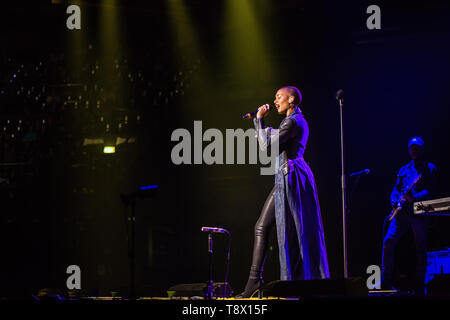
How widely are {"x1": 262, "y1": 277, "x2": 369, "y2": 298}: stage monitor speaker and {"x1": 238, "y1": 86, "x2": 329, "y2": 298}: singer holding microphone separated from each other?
80 cm

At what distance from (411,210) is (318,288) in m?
3.02

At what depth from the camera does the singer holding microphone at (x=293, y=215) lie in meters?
5.93

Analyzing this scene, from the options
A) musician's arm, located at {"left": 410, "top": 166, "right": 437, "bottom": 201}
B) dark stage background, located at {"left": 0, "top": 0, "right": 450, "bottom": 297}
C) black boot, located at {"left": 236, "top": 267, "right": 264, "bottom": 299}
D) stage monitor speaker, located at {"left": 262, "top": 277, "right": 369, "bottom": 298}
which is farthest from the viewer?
dark stage background, located at {"left": 0, "top": 0, "right": 450, "bottom": 297}

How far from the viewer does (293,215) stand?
19.7 ft

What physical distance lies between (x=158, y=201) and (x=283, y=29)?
3.48m

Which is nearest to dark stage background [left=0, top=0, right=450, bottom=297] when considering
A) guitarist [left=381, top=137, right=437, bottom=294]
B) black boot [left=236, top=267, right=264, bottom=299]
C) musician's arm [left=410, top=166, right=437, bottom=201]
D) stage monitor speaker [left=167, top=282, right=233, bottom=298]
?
guitarist [left=381, top=137, right=437, bottom=294]

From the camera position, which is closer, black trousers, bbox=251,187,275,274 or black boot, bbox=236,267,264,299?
black boot, bbox=236,267,264,299

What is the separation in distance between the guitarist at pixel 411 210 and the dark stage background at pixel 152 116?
1447 mm

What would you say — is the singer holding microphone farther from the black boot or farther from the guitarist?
the guitarist

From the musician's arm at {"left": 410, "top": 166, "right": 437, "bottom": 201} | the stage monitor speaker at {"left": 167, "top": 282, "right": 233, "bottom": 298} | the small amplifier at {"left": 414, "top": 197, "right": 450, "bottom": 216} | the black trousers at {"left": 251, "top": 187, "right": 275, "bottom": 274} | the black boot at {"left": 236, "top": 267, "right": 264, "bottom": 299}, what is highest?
the musician's arm at {"left": 410, "top": 166, "right": 437, "bottom": 201}

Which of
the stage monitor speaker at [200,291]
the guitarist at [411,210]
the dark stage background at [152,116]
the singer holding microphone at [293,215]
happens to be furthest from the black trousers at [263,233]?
the dark stage background at [152,116]

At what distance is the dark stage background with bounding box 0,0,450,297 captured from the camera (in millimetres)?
9211
